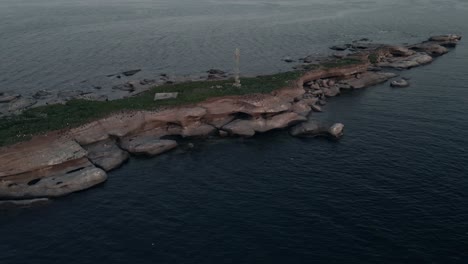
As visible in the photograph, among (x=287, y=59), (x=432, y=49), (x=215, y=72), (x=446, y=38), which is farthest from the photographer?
(x=446, y=38)

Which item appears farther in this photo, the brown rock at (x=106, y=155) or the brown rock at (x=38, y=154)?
the brown rock at (x=106, y=155)

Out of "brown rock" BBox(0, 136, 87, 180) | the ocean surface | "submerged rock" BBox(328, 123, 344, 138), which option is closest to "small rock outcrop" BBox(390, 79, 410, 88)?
the ocean surface

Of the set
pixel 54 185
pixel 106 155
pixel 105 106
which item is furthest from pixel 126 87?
pixel 54 185

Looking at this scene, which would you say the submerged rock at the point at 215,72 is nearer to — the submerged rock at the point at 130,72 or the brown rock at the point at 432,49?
the submerged rock at the point at 130,72

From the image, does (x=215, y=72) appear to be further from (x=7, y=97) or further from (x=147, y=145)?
(x=7, y=97)

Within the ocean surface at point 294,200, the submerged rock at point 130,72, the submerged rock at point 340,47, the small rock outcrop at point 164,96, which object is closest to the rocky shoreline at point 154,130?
the ocean surface at point 294,200

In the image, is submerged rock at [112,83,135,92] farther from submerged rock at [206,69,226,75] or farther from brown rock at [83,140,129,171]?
brown rock at [83,140,129,171]
